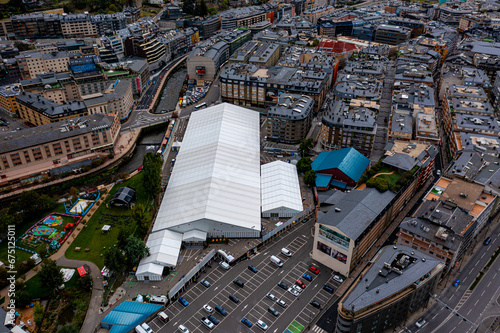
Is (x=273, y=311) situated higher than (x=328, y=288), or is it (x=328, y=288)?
(x=328, y=288)

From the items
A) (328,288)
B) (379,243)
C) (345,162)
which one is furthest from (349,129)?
(328,288)

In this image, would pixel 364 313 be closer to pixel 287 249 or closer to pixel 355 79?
pixel 287 249

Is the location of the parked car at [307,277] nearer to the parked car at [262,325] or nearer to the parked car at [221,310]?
the parked car at [262,325]

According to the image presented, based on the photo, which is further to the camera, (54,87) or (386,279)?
(54,87)

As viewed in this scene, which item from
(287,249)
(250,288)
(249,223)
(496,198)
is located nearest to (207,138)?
(249,223)

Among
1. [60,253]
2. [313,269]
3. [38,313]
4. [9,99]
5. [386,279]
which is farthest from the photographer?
[9,99]

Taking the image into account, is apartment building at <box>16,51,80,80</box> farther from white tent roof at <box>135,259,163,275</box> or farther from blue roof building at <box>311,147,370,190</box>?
white tent roof at <box>135,259,163,275</box>

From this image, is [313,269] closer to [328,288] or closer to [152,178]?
[328,288]
